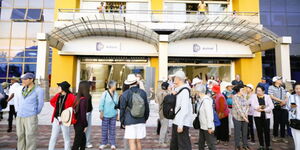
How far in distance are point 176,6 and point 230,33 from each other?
19.3 feet

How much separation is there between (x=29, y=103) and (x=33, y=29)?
64.6ft

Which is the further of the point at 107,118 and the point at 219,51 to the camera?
the point at 219,51

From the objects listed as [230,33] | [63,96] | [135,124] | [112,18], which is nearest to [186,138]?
[135,124]

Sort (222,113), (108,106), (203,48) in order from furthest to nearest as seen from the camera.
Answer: (203,48)
(222,113)
(108,106)

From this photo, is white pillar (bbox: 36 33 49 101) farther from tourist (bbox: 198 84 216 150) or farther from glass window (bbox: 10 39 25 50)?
tourist (bbox: 198 84 216 150)

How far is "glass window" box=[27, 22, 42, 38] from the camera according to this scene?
1942cm

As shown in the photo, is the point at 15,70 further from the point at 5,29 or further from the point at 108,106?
the point at 108,106

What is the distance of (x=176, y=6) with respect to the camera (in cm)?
1692

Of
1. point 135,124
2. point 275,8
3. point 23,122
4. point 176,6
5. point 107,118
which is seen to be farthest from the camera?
point 275,8

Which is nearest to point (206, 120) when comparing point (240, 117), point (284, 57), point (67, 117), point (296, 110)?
point (240, 117)

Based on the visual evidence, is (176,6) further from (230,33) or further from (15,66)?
(15,66)

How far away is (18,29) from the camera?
19406 millimetres

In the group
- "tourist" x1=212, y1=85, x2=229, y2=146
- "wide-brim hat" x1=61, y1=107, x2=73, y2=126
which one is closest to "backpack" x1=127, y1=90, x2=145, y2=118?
"wide-brim hat" x1=61, y1=107, x2=73, y2=126

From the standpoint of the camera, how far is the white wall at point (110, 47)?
14.7m
